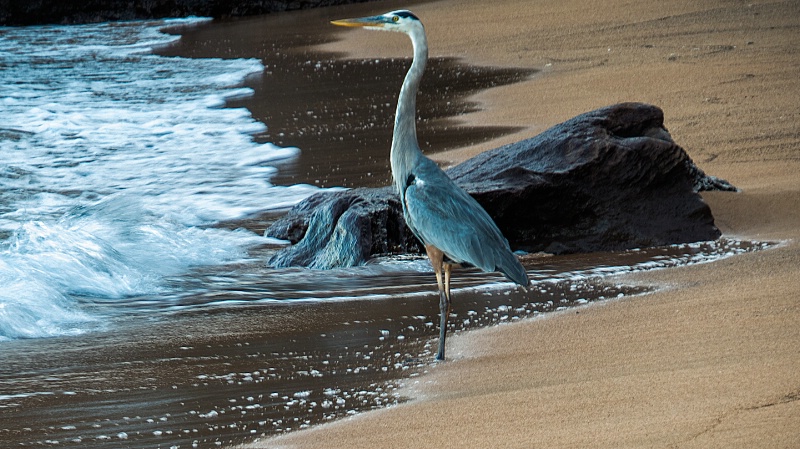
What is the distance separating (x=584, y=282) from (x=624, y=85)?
5.69 metres

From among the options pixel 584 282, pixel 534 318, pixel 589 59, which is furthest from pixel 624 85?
pixel 534 318

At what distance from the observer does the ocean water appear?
581 cm

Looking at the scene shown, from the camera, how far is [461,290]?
5.28 metres

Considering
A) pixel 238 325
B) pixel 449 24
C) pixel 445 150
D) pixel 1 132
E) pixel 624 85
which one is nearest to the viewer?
pixel 238 325

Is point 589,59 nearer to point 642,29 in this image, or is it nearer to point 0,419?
point 642,29

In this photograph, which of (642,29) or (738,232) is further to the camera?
(642,29)

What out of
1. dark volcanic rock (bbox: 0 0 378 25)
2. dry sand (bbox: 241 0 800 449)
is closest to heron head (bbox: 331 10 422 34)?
dry sand (bbox: 241 0 800 449)

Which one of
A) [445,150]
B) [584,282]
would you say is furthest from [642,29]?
[584,282]

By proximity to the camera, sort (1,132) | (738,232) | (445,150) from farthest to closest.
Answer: (1,132)
(445,150)
(738,232)

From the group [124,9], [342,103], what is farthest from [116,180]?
[124,9]

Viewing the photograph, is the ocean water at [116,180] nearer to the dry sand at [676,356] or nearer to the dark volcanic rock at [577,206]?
the dark volcanic rock at [577,206]

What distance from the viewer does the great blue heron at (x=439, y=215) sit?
431 cm

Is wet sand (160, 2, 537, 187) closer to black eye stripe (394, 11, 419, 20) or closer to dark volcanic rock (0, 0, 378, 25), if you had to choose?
black eye stripe (394, 11, 419, 20)

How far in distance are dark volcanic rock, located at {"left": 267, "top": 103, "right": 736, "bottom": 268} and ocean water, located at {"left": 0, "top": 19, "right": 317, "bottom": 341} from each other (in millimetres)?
954
